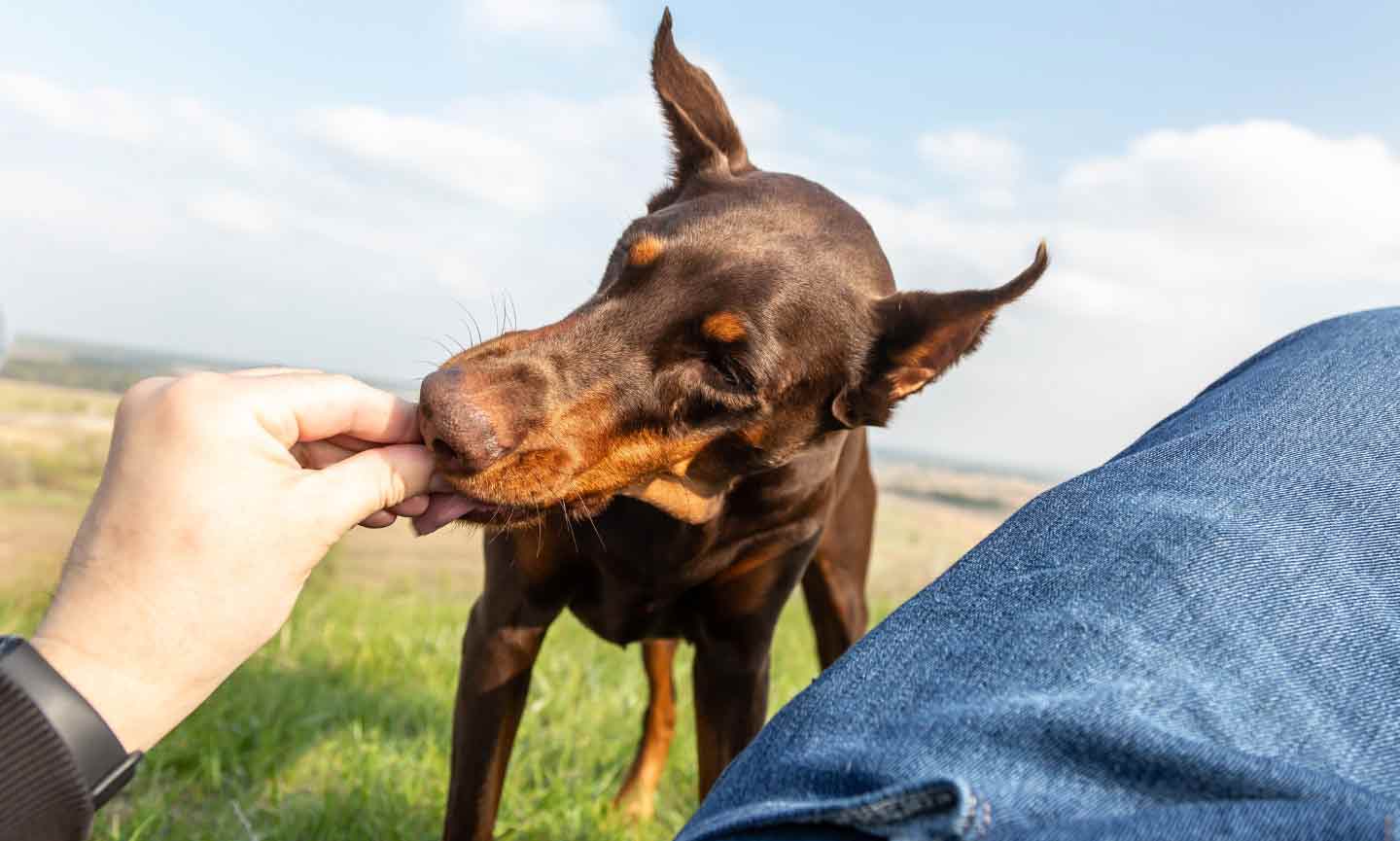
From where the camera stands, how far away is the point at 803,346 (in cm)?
311

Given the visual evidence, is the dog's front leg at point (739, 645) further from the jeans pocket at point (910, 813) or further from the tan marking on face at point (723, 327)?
the jeans pocket at point (910, 813)

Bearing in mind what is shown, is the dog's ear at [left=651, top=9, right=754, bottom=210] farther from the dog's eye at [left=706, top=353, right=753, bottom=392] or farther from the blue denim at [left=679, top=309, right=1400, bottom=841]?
the blue denim at [left=679, top=309, right=1400, bottom=841]

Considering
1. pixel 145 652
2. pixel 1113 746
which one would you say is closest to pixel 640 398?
pixel 145 652

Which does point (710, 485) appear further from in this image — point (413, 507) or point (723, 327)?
point (413, 507)

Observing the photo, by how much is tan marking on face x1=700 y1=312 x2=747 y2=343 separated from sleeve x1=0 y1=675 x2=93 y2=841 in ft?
5.96

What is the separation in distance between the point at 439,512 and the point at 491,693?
3.68ft

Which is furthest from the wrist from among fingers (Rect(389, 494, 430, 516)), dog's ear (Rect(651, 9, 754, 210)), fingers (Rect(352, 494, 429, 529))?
dog's ear (Rect(651, 9, 754, 210))

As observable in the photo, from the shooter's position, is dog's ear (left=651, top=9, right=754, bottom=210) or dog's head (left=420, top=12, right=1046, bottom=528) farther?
dog's ear (left=651, top=9, right=754, bottom=210)

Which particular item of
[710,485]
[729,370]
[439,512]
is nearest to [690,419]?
[729,370]

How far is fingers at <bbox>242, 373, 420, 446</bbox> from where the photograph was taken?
5.55ft

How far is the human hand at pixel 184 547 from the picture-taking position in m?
1.48

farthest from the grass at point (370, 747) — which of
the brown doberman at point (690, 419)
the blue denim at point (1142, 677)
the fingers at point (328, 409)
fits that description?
the blue denim at point (1142, 677)

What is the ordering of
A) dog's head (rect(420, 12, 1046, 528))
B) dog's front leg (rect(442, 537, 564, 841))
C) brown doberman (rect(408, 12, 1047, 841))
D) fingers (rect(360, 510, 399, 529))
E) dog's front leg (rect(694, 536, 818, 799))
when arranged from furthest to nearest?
dog's front leg (rect(694, 536, 818, 799)), dog's front leg (rect(442, 537, 564, 841)), brown doberman (rect(408, 12, 1047, 841)), dog's head (rect(420, 12, 1046, 528)), fingers (rect(360, 510, 399, 529))

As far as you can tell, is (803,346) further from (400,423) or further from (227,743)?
(227,743)
